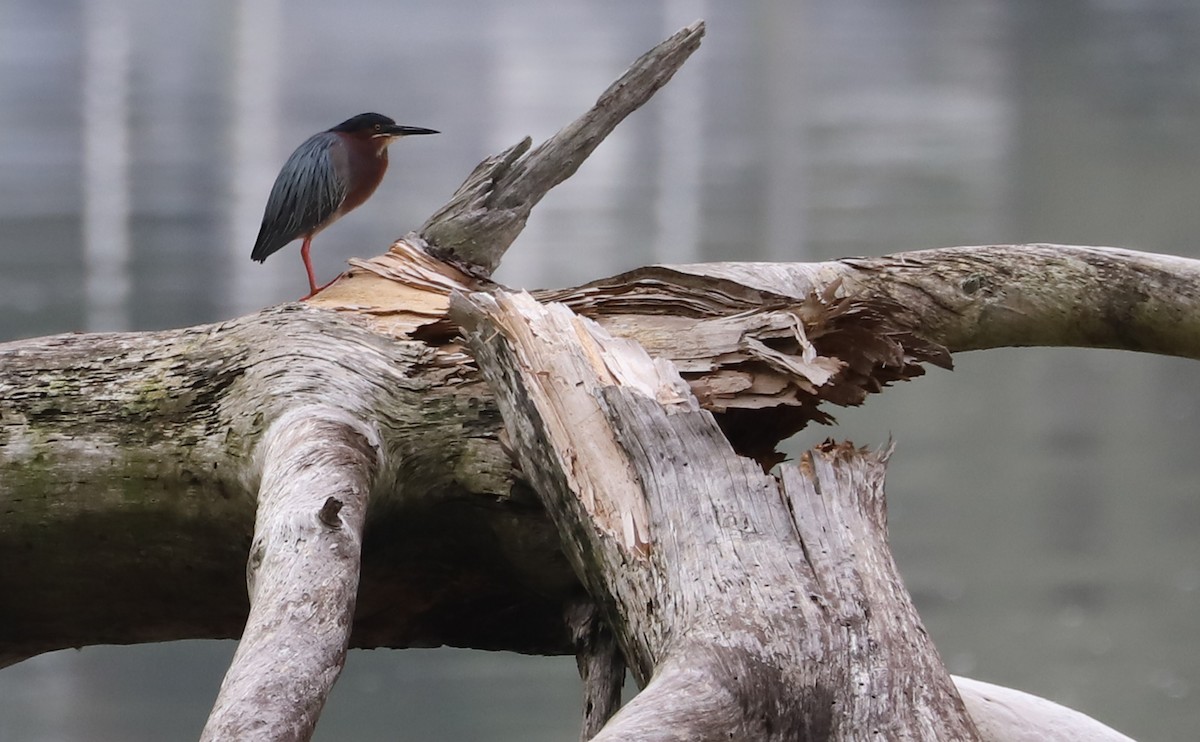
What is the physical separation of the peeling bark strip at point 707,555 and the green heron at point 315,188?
25.6 inches

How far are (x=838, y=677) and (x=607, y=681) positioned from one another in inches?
12.9

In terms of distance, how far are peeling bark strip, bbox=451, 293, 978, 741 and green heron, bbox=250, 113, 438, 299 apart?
2.14ft

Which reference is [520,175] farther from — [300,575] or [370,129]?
[300,575]

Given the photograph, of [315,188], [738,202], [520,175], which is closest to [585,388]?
[520,175]

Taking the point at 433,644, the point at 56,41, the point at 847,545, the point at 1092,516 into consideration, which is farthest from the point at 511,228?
the point at 56,41

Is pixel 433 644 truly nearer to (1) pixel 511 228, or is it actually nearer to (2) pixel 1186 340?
(1) pixel 511 228

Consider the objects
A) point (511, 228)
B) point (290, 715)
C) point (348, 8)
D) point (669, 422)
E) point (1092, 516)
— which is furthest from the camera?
point (348, 8)

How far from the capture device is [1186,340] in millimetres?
1433

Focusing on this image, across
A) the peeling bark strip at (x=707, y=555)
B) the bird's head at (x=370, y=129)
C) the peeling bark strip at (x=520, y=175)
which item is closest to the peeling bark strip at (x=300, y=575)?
the peeling bark strip at (x=707, y=555)

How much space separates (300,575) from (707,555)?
0.29m

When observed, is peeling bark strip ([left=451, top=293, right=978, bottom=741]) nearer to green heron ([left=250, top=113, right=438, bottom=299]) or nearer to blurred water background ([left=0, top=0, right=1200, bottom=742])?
green heron ([left=250, top=113, right=438, bottom=299])

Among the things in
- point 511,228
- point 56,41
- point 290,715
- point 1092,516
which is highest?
point 56,41

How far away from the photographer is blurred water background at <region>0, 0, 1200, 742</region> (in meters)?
3.35

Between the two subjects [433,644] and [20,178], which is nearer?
[433,644]
